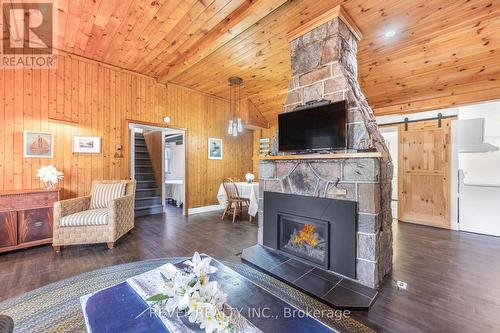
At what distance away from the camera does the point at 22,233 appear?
283cm

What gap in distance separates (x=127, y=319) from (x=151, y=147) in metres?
5.61

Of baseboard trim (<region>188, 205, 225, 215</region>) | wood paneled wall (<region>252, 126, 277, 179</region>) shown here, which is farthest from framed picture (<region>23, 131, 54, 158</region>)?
wood paneled wall (<region>252, 126, 277, 179</region>)

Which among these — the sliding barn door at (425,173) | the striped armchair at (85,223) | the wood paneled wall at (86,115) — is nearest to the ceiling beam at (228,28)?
the wood paneled wall at (86,115)

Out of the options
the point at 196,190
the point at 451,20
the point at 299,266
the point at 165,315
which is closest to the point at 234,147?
the point at 196,190

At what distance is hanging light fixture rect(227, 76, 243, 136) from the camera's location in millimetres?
4297

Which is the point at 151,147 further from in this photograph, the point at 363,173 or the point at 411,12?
the point at 411,12

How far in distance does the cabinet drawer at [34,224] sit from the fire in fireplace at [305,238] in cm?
333

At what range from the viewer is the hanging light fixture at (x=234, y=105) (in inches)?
169

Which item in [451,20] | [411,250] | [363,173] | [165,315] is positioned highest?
[451,20]

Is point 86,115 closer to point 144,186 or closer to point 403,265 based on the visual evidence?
point 144,186

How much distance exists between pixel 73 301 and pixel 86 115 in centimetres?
315

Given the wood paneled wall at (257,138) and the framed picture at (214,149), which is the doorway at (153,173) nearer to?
the framed picture at (214,149)

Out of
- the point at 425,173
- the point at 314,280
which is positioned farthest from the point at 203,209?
the point at 425,173

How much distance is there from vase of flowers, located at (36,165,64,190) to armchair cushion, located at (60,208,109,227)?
684mm
